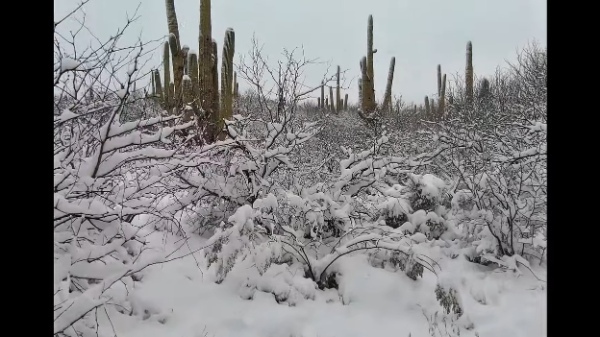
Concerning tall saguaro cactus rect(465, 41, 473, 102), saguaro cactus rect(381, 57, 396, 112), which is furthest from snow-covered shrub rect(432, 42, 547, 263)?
saguaro cactus rect(381, 57, 396, 112)

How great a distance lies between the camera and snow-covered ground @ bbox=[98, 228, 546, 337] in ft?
8.45

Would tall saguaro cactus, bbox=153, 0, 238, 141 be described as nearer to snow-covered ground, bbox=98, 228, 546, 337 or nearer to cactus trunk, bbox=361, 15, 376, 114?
snow-covered ground, bbox=98, 228, 546, 337

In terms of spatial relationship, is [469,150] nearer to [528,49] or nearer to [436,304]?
[528,49]

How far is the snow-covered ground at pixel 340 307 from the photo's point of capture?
2.58m

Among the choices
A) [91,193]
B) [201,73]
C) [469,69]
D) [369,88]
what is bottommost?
[91,193]

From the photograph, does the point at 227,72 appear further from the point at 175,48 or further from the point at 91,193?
the point at 91,193

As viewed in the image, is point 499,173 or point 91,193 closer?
point 91,193

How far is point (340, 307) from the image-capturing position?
9.77 ft

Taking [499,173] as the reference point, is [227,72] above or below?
above

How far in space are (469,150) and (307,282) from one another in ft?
8.81

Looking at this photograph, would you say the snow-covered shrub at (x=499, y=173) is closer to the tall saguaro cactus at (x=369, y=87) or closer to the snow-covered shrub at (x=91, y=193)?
the snow-covered shrub at (x=91, y=193)

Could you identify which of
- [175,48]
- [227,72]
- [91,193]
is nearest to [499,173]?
[91,193]
